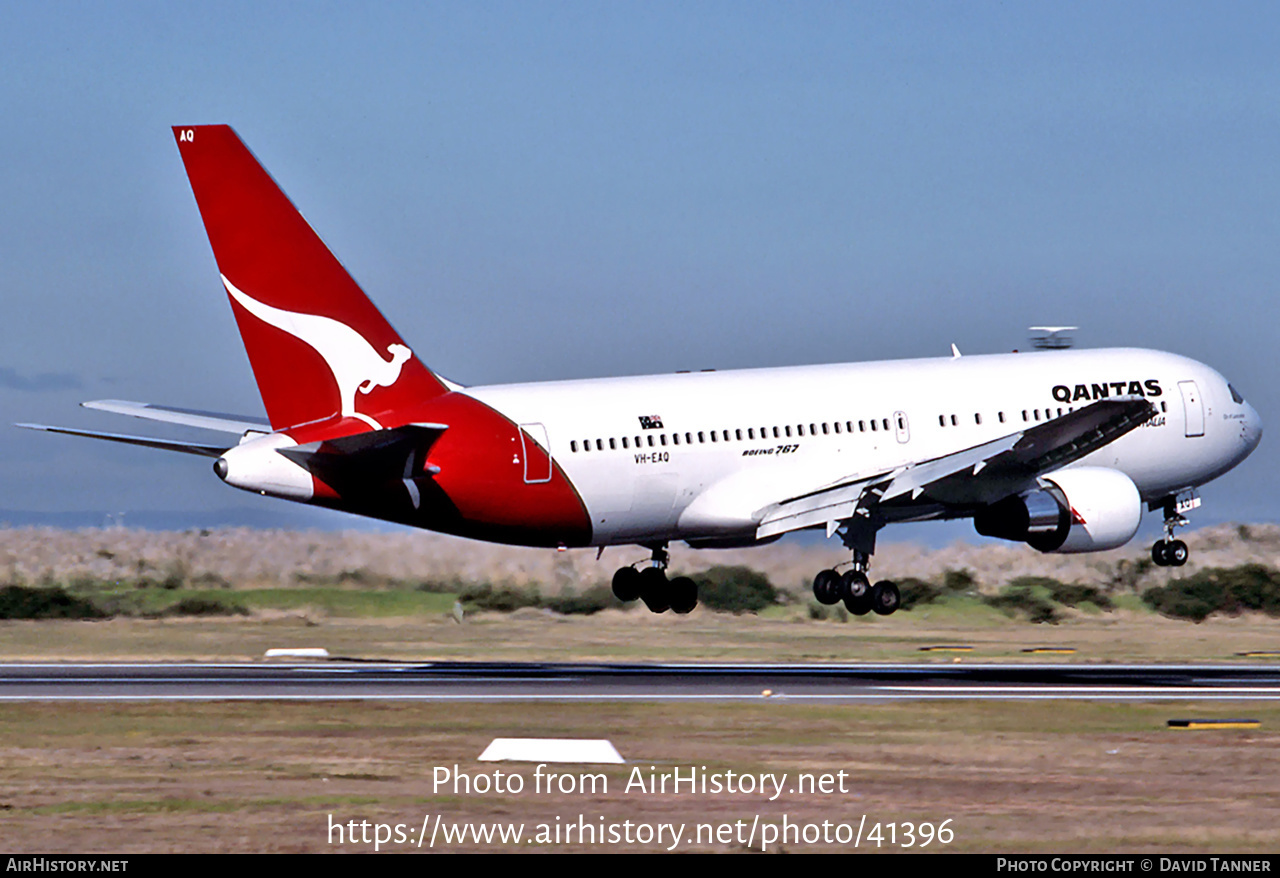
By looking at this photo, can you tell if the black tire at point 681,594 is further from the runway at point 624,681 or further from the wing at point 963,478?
the wing at point 963,478

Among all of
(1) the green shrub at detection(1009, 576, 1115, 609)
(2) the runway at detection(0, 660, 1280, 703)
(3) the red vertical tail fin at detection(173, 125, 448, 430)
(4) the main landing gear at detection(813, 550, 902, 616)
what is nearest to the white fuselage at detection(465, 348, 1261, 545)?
(4) the main landing gear at detection(813, 550, 902, 616)

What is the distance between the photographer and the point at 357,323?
41.8 m

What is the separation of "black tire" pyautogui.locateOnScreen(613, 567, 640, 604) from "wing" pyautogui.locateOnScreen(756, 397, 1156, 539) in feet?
15.0

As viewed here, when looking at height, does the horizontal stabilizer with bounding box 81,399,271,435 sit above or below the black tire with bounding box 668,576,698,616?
above

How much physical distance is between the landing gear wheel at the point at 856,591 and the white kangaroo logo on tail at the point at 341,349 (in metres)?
12.8

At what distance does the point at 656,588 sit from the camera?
49.4 metres

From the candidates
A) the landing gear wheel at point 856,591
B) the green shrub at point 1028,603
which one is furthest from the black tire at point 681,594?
the green shrub at point 1028,603

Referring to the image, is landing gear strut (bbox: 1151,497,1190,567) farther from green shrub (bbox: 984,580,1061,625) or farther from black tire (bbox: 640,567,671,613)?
black tire (bbox: 640,567,671,613)

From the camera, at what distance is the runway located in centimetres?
3619

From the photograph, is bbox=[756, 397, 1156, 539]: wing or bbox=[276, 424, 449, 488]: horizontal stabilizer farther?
bbox=[756, 397, 1156, 539]: wing

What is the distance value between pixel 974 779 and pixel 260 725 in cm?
1227

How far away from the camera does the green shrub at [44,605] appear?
56.4m

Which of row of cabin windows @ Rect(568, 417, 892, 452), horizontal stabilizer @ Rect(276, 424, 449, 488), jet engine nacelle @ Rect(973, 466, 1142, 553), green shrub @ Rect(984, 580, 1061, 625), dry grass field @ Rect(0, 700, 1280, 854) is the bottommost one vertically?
dry grass field @ Rect(0, 700, 1280, 854)
